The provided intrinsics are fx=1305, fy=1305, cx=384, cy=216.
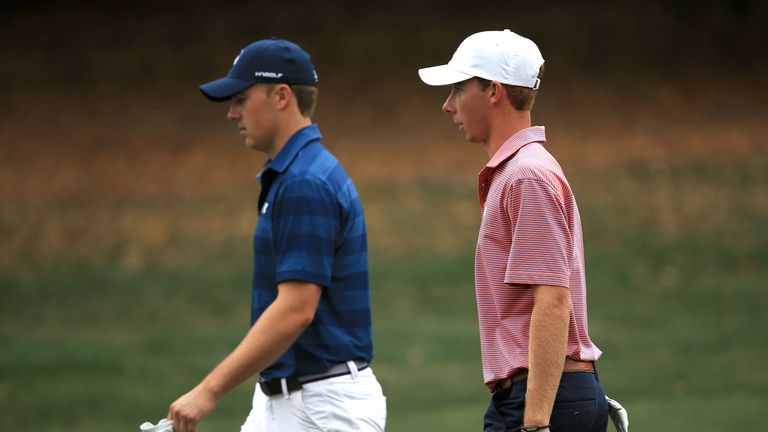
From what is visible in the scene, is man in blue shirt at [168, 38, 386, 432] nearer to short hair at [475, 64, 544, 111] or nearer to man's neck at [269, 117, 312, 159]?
man's neck at [269, 117, 312, 159]

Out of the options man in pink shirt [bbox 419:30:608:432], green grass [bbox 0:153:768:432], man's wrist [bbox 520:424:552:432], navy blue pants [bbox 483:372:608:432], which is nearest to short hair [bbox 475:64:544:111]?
man in pink shirt [bbox 419:30:608:432]

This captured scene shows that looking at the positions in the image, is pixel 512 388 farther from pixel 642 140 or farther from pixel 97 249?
pixel 642 140

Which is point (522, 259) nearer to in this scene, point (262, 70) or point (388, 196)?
point (262, 70)

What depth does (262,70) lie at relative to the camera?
433 cm

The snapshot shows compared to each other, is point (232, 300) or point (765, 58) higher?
point (765, 58)

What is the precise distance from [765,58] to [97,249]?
1172cm

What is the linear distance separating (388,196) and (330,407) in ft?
43.2

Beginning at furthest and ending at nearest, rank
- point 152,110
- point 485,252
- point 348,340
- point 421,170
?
point 152,110
point 421,170
point 348,340
point 485,252

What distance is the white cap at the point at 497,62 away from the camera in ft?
12.8

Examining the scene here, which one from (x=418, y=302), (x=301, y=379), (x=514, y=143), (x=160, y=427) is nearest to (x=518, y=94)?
(x=514, y=143)

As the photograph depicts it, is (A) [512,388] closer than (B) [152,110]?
Yes

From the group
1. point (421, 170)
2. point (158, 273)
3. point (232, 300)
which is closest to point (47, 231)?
point (158, 273)

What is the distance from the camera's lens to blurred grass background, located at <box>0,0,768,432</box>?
39.5ft

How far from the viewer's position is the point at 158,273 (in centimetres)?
1547
